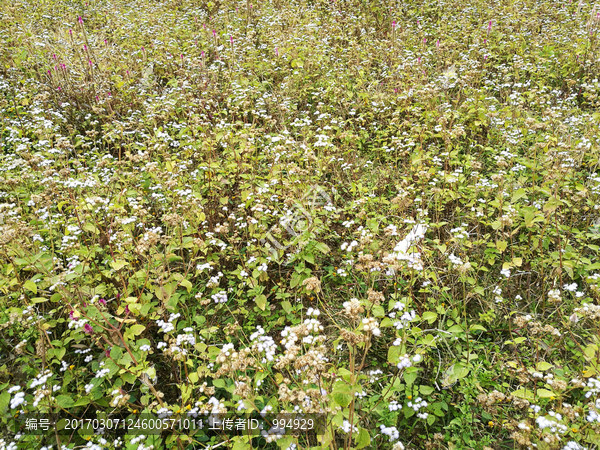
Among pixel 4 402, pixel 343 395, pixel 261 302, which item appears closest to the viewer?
pixel 343 395

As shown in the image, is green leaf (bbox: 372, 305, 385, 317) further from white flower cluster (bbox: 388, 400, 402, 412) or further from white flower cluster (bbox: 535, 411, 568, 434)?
white flower cluster (bbox: 535, 411, 568, 434)

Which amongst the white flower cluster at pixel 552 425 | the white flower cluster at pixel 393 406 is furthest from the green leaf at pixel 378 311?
the white flower cluster at pixel 552 425

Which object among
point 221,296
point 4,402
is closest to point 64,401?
point 4,402

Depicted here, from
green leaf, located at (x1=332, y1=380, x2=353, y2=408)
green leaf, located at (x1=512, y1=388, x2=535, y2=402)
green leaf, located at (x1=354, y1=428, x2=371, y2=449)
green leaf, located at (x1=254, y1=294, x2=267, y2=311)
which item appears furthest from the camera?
green leaf, located at (x1=254, y1=294, x2=267, y2=311)

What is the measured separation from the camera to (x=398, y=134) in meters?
5.14

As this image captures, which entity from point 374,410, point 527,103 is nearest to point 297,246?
point 374,410

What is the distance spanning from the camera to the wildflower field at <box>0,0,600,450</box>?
2.60 metres

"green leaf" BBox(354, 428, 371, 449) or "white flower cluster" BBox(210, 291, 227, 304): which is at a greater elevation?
"white flower cluster" BBox(210, 291, 227, 304)

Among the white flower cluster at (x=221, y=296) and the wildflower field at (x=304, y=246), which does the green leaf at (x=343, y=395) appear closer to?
the wildflower field at (x=304, y=246)

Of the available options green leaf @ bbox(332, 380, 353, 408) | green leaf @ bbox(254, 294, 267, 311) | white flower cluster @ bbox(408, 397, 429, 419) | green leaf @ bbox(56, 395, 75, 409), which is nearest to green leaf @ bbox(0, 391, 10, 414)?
green leaf @ bbox(56, 395, 75, 409)

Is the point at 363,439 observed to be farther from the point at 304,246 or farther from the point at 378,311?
the point at 304,246

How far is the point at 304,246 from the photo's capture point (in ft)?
11.8

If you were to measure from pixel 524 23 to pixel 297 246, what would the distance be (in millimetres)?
7486

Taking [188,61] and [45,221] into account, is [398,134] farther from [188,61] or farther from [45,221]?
[45,221]
